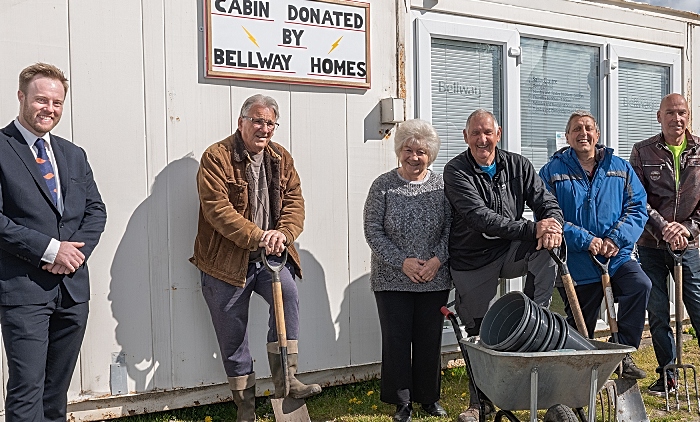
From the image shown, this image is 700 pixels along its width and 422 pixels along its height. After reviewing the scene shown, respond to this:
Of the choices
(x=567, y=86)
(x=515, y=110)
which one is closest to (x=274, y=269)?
(x=515, y=110)

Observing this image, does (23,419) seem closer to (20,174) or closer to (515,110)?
(20,174)

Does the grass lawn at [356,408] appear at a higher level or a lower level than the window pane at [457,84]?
lower

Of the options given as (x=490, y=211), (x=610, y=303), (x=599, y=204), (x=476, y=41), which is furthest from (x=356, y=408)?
(x=476, y=41)

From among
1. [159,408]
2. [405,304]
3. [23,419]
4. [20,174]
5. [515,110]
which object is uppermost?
[515,110]

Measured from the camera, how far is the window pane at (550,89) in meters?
5.82

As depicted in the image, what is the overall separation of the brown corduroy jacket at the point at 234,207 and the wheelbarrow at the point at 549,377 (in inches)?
54.6

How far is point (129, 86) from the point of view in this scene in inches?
166

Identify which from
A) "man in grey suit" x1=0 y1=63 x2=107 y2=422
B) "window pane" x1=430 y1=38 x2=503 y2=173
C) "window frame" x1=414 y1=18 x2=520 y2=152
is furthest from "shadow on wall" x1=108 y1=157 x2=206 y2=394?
"window pane" x1=430 y1=38 x2=503 y2=173

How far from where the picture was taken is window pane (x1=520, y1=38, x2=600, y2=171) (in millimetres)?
5816

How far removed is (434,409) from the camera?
453cm

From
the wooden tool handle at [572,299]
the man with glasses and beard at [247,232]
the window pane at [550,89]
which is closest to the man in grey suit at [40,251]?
the man with glasses and beard at [247,232]

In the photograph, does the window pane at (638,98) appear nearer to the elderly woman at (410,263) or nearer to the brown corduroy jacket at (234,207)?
the elderly woman at (410,263)

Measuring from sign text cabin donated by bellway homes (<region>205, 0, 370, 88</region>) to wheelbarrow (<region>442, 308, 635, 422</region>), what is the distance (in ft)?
7.09

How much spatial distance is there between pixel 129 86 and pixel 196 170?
601 mm
